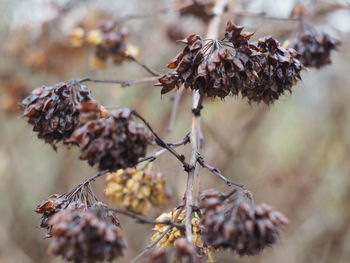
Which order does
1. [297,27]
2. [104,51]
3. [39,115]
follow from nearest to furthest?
[39,115] → [297,27] → [104,51]

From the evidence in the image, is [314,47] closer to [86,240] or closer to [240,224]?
[240,224]

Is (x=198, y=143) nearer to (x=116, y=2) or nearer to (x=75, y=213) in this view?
(x=75, y=213)

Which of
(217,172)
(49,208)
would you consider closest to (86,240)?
(49,208)

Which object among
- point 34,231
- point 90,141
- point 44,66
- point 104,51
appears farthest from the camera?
Answer: point 34,231

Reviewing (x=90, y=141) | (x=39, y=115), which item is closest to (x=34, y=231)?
(x=39, y=115)

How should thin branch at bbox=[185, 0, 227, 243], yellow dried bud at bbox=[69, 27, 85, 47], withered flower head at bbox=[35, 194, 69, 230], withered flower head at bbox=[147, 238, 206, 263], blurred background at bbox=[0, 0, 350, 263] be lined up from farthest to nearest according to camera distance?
blurred background at bbox=[0, 0, 350, 263] → yellow dried bud at bbox=[69, 27, 85, 47] → withered flower head at bbox=[35, 194, 69, 230] → thin branch at bbox=[185, 0, 227, 243] → withered flower head at bbox=[147, 238, 206, 263]

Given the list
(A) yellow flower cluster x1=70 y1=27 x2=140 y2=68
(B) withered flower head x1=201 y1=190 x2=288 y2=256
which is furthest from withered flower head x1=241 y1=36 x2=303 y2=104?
(A) yellow flower cluster x1=70 y1=27 x2=140 y2=68

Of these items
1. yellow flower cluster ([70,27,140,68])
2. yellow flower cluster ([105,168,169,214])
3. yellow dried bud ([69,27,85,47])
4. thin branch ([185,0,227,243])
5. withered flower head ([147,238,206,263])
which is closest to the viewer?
withered flower head ([147,238,206,263])

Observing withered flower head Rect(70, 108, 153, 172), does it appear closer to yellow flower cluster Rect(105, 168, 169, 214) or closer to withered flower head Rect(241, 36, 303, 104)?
withered flower head Rect(241, 36, 303, 104)
